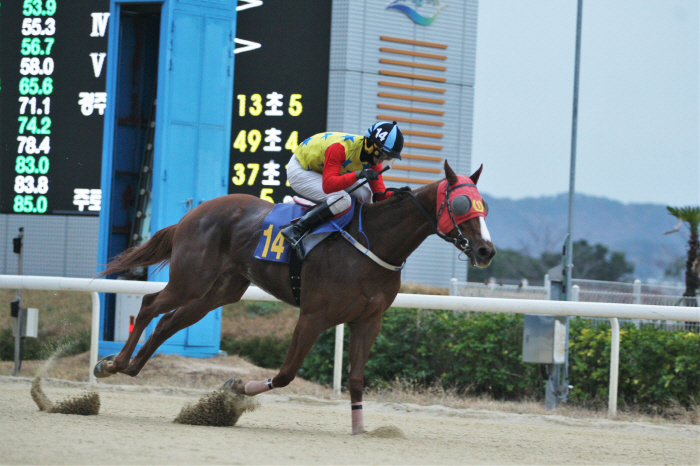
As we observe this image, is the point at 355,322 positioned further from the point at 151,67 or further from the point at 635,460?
the point at 151,67

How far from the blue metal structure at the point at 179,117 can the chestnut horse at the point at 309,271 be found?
9.38 ft

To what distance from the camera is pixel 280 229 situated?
14.6 ft

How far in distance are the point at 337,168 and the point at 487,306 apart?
196 cm

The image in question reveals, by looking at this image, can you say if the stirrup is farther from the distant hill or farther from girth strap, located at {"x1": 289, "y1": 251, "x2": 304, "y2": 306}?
the distant hill

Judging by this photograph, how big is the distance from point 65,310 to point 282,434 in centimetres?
802

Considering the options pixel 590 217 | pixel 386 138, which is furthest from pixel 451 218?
pixel 590 217

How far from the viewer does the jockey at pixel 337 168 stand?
13.7 ft

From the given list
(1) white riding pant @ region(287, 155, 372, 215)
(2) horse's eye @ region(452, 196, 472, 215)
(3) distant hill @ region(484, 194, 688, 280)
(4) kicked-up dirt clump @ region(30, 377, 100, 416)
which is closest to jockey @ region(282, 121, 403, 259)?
(1) white riding pant @ region(287, 155, 372, 215)

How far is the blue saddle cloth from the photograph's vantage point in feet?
13.9

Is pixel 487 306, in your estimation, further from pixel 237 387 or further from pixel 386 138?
pixel 237 387

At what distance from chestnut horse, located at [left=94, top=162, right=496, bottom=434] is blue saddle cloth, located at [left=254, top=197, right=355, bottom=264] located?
0.04m

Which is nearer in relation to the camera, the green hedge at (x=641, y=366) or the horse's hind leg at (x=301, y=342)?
the horse's hind leg at (x=301, y=342)

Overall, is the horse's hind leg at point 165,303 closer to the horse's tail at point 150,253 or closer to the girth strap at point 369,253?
the horse's tail at point 150,253

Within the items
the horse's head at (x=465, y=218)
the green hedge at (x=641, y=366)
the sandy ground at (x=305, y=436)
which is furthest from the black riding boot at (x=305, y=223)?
the green hedge at (x=641, y=366)
